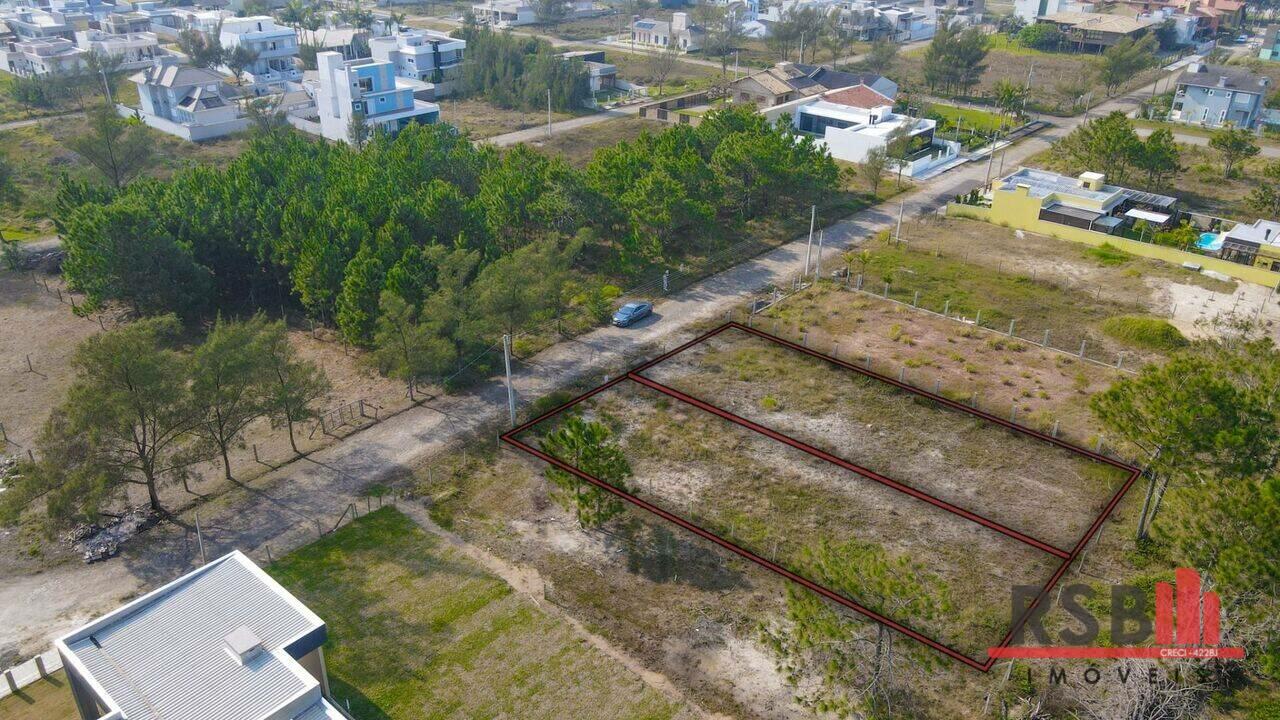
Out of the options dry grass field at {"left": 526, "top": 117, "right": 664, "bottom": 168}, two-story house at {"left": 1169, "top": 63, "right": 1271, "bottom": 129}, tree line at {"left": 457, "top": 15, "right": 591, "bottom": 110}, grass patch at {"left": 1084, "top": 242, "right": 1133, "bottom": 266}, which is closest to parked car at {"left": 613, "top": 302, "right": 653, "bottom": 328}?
dry grass field at {"left": 526, "top": 117, "right": 664, "bottom": 168}

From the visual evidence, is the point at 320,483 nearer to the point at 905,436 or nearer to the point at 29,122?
the point at 905,436

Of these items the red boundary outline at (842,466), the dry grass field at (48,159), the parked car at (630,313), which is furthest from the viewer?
the dry grass field at (48,159)

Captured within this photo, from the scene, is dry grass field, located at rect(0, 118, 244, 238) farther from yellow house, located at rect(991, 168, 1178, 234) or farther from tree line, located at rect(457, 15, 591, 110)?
yellow house, located at rect(991, 168, 1178, 234)

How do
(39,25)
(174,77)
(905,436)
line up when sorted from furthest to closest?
(39,25)
(174,77)
(905,436)

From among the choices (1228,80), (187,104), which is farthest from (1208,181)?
(187,104)

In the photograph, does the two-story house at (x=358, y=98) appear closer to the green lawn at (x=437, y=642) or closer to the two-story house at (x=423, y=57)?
the two-story house at (x=423, y=57)

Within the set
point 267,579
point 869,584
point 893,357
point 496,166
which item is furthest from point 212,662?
point 496,166

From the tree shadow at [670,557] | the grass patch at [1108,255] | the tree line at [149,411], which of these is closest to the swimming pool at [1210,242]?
the grass patch at [1108,255]
